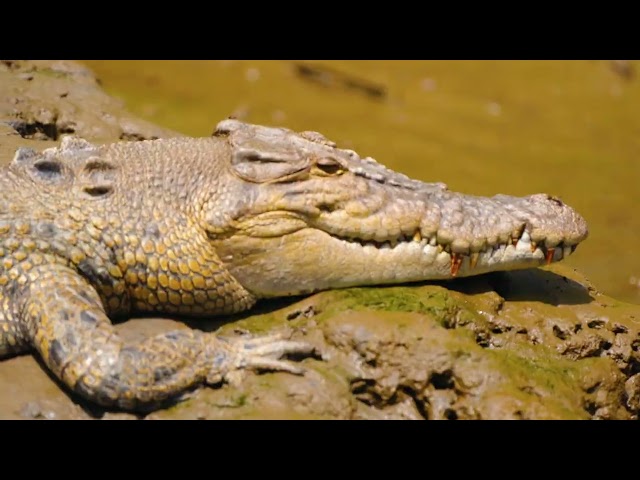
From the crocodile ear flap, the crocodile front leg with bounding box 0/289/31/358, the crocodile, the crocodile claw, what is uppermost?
the crocodile ear flap

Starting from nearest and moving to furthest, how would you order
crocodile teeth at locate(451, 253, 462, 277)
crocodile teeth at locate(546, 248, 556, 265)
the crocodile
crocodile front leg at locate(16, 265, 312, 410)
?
crocodile front leg at locate(16, 265, 312, 410) < the crocodile < crocodile teeth at locate(451, 253, 462, 277) < crocodile teeth at locate(546, 248, 556, 265)

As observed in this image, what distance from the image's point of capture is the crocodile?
15.0ft

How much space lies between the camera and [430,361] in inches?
175

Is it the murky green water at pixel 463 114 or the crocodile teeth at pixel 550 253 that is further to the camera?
the murky green water at pixel 463 114

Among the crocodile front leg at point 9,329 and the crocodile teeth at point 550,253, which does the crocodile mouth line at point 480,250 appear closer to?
the crocodile teeth at point 550,253

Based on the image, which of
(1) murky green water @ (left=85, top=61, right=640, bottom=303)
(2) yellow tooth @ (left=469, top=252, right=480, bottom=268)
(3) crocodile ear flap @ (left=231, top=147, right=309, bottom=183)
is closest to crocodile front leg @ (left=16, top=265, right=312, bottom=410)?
(3) crocodile ear flap @ (left=231, top=147, right=309, bottom=183)

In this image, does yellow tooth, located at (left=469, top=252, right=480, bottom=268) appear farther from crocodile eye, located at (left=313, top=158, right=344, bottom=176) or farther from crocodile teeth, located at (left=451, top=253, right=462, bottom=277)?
crocodile eye, located at (left=313, top=158, right=344, bottom=176)

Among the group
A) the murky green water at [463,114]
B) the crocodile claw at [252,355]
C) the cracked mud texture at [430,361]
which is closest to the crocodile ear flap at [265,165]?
the cracked mud texture at [430,361]

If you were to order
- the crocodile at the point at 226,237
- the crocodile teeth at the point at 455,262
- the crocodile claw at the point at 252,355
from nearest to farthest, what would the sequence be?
the crocodile claw at the point at 252,355 → the crocodile at the point at 226,237 → the crocodile teeth at the point at 455,262

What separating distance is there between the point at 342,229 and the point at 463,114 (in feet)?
22.5

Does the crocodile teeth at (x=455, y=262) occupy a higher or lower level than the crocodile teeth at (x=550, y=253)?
lower

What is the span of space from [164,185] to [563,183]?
6.00m

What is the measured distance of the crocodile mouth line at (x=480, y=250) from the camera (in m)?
4.80

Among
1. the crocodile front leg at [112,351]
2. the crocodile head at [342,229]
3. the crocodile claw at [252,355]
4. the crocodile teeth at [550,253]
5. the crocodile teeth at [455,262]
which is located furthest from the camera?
the crocodile teeth at [550,253]
